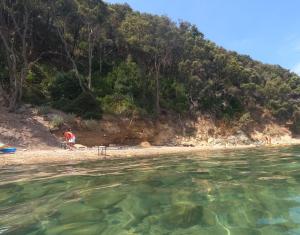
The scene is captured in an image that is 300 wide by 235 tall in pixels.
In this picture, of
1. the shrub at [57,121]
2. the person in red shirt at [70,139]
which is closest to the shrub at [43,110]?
the shrub at [57,121]

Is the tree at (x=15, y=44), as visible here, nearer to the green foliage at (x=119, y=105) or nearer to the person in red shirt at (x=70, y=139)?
the person in red shirt at (x=70, y=139)

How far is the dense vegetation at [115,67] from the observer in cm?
2786

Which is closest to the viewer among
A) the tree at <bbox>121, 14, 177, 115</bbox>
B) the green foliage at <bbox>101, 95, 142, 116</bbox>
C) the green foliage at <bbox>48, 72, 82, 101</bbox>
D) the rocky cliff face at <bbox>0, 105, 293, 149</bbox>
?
the rocky cliff face at <bbox>0, 105, 293, 149</bbox>

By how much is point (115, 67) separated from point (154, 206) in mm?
30291

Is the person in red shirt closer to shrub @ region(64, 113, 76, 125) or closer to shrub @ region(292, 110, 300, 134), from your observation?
shrub @ region(64, 113, 76, 125)

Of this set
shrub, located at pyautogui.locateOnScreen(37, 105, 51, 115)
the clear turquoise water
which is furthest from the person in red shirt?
the clear turquoise water

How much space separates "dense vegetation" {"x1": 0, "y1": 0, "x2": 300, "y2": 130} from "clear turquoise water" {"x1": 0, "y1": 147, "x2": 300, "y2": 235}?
60.1ft

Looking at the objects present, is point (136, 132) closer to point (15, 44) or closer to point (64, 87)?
point (64, 87)

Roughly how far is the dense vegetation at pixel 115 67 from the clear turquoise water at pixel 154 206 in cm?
1832

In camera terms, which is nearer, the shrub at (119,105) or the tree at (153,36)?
the shrub at (119,105)

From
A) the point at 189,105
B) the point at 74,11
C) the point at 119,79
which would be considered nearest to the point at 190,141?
the point at 189,105

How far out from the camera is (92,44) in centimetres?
3397

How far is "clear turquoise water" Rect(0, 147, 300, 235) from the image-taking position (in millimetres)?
4574

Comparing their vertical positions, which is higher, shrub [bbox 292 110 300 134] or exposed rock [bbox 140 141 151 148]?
shrub [bbox 292 110 300 134]
